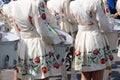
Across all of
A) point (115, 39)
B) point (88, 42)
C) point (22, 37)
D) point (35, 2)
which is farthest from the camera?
point (115, 39)

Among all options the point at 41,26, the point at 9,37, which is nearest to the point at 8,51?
the point at 9,37

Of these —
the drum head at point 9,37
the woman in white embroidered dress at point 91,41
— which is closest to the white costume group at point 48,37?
the woman in white embroidered dress at point 91,41

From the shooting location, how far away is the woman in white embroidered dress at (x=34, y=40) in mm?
3387

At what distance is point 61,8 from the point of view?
5.64 m

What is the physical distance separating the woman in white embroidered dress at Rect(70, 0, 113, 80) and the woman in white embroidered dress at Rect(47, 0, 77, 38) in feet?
4.94

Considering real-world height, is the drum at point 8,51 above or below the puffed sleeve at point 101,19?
below

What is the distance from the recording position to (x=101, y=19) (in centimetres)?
388

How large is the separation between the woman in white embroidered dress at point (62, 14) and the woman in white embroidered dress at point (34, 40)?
2.10 metres

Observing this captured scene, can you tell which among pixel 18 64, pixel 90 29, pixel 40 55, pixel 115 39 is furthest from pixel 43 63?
pixel 115 39

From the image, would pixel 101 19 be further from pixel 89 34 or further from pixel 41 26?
pixel 41 26

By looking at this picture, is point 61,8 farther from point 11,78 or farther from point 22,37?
point 22,37

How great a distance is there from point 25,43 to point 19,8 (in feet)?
1.26

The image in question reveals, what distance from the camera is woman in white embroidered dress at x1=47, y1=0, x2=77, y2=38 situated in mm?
5625

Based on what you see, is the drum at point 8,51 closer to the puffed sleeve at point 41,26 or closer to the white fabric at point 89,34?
the puffed sleeve at point 41,26
